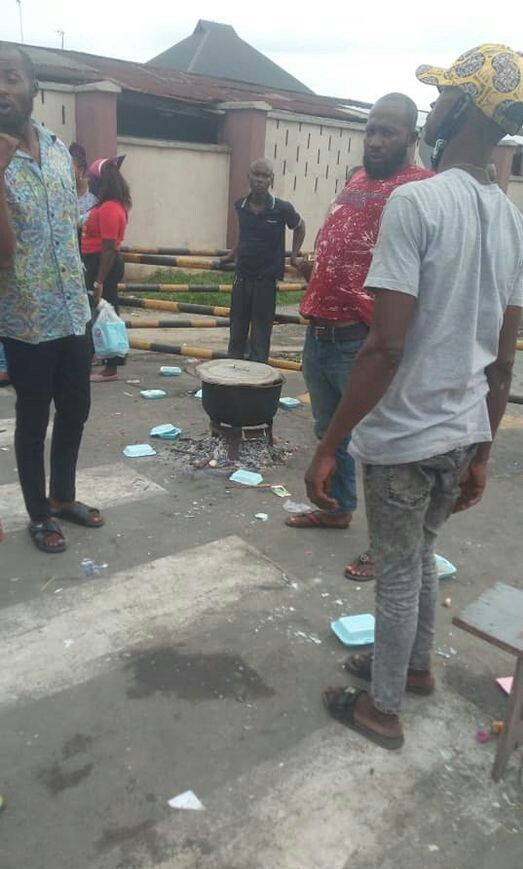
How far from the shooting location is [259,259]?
675cm

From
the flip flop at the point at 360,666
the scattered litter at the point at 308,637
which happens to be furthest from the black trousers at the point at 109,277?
the flip flop at the point at 360,666

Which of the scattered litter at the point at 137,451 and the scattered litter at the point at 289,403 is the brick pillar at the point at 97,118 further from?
the scattered litter at the point at 137,451

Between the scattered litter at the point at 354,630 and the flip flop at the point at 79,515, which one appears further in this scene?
the flip flop at the point at 79,515

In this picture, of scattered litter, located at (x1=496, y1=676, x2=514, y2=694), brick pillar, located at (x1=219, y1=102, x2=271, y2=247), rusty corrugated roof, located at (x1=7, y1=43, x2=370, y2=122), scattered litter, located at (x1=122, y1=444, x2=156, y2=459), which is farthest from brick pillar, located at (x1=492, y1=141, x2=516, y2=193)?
scattered litter, located at (x1=496, y1=676, x2=514, y2=694)

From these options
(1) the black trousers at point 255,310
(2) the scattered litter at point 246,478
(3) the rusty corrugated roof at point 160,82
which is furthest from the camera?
(3) the rusty corrugated roof at point 160,82

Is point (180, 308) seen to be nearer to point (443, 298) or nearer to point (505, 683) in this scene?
point (505, 683)

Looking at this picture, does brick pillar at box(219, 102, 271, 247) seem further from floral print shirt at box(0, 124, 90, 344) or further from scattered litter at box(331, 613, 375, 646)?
scattered litter at box(331, 613, 375, 646)

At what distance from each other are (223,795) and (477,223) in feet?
6.13

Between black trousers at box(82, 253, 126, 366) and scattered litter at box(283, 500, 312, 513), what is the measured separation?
3.01 m

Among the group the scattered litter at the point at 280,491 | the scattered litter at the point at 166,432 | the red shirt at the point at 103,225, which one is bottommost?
the scattered litter at the point at 166,432

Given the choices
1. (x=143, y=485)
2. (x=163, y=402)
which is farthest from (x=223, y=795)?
(x=163, y=402)

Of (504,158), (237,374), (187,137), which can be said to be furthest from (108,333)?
(504,158)

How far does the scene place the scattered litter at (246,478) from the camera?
4.63 metres

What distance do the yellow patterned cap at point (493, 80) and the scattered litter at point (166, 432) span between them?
144 inches
